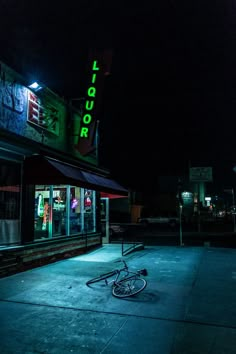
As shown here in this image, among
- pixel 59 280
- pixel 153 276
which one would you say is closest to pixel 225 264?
pixel 153 276

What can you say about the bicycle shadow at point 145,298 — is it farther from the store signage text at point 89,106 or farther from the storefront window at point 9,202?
the store signage text at point 89,106

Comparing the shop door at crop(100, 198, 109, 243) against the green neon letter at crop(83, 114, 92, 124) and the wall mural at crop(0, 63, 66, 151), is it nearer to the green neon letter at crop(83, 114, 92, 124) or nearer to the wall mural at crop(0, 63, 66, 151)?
the green neon letter at crop(83, 114, 92, 124)

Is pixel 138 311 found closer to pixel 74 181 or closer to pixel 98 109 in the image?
pixel 74 181

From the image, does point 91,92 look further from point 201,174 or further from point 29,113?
point 201,174

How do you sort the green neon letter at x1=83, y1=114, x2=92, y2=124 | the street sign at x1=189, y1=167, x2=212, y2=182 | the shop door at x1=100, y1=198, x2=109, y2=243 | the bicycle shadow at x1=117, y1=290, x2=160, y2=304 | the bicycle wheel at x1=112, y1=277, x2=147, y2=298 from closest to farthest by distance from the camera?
the bicycle shadow at x1=117, y1=290, x2=160, y2=304 → the bicycle wheel at x1=112, y1=277, x2=147, y2=298 → the green neon letter at x1=83, y1=114, x2=92, y2=124 → the street sign at x1=189, y1=167, x2=212, y2=182 → the shop door at x1=100, y1=198, x2=109, y2=243

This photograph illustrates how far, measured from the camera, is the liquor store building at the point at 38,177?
862 cm

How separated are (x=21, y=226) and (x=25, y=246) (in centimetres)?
60

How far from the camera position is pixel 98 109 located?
12492 mm

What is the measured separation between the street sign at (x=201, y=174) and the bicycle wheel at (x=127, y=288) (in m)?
10.6

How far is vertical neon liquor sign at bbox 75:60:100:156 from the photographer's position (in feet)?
40.5

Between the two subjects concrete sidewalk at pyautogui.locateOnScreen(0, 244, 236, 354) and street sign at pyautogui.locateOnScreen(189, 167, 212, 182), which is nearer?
concrete sidewalk at pyautogui.locateOnScreen(0, 244, 236, 354)

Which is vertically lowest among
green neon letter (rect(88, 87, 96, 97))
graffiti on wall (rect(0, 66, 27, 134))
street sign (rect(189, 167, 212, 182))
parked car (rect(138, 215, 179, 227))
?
parked car (rect(138, 215, 179, 227))

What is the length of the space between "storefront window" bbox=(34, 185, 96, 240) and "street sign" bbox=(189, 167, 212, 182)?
236 inches

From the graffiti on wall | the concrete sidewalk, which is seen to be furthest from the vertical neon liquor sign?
the concrete sidewalk
